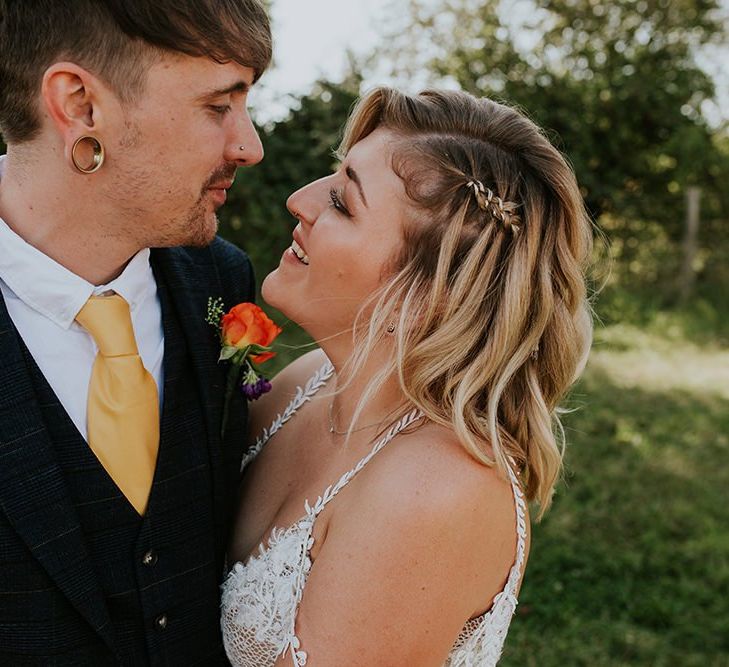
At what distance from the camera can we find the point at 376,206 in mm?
2299

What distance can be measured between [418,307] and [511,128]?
0.55m

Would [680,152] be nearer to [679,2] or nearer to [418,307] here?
[679,2]

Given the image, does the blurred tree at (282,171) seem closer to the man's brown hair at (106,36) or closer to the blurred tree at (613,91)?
the blurred tree at (613,91)

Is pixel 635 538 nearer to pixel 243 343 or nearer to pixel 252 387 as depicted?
pixel 252 387

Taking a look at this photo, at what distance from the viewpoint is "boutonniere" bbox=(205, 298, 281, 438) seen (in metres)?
2.35

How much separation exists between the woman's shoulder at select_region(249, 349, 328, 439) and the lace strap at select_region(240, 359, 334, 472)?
24 mm

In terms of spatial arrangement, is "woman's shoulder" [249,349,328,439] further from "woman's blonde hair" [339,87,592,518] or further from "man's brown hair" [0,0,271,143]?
"man's brown hair" [0,0,271,143]

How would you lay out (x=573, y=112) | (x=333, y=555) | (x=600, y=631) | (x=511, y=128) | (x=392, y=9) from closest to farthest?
(x=333, y=555) < (x=511, y=128) < (x=600, y=631) < (x=573, y=112) < (x=392, y=9)

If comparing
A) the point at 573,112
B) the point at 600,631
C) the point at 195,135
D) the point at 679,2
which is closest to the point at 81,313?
the point at 195,135

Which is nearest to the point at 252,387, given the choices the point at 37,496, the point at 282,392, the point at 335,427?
the point at 335,427

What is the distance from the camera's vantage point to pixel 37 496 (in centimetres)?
188

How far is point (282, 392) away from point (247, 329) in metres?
0.58

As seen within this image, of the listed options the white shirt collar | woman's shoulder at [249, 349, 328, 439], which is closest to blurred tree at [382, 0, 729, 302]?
woman's shoulder at [249, 349, 328, 439]

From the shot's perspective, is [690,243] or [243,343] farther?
[690,243]
